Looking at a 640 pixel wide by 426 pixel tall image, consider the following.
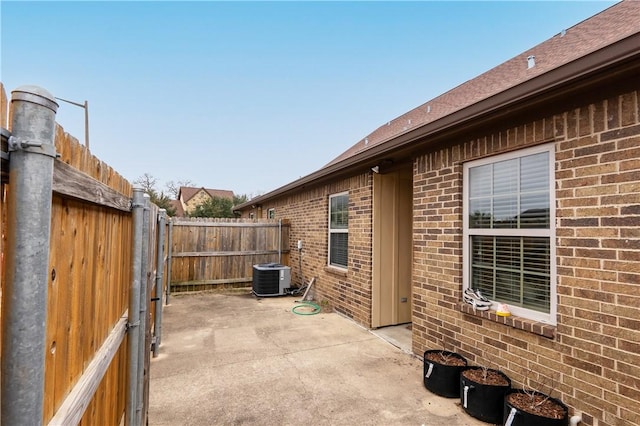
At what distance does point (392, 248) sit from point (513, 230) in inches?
105

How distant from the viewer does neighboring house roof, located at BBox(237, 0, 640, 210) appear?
2.31 meters

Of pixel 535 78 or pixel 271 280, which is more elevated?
pixel 535 78

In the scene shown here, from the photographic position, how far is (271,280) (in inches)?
320

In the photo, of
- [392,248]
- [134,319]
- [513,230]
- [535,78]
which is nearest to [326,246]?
[392,248]

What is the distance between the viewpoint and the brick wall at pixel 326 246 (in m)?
5.73

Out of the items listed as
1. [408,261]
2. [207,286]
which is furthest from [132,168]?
[408,261]

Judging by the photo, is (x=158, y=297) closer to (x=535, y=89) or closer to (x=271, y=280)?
(x=271, y=280)

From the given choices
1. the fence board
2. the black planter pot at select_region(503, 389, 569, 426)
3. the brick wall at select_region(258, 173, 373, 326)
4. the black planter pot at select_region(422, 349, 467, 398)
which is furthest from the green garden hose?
the fence board

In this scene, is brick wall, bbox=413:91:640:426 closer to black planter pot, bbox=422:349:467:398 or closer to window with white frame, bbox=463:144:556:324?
window with white frame, bbox=463:144:556:324

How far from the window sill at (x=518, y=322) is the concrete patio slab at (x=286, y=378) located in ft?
2.99

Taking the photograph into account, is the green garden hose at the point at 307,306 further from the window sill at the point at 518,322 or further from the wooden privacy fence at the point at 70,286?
the wooden privacy fence at the point at 70,286

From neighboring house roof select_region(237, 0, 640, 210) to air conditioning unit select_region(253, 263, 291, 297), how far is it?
2.29 m

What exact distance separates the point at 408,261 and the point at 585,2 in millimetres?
6275

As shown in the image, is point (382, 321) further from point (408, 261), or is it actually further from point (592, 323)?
point (592, 323)
